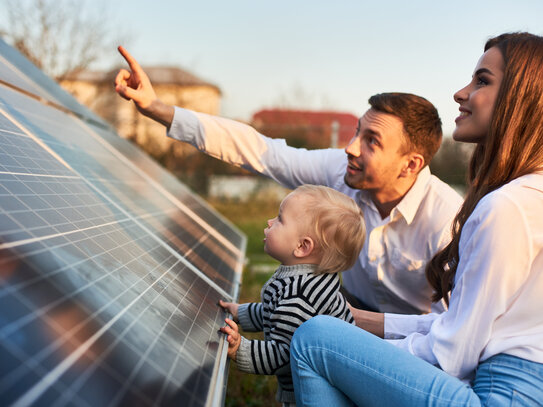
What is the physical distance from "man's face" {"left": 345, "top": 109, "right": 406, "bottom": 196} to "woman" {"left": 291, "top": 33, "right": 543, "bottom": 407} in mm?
1266

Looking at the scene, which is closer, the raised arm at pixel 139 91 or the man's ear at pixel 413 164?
the raised arm at pixel 139 91

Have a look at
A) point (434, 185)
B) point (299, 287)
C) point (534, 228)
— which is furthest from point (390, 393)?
point (434, 185)

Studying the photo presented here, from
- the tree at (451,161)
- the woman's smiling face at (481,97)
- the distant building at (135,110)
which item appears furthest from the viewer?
the distant building at (135,110)

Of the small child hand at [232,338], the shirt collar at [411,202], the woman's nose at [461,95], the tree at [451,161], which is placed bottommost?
the tree at [451,161]

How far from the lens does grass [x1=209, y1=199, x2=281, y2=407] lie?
3332 mm

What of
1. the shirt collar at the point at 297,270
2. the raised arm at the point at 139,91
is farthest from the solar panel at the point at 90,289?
the raised arm at the point at 139,91

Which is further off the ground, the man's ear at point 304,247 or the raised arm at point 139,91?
the raised arm at point 139,91

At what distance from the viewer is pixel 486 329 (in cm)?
176

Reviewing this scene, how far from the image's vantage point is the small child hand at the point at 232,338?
200 centimetres

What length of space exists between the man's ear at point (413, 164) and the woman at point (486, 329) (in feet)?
4.44

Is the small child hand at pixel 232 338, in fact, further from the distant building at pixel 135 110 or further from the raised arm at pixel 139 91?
the distant building at pixel 135 110

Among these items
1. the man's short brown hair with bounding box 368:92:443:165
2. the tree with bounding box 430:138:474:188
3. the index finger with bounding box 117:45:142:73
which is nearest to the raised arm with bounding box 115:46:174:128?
the index finger with bounding box 117:45:142:73

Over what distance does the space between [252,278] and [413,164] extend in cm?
282

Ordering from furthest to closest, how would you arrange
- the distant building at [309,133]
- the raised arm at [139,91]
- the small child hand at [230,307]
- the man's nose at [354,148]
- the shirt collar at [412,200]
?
the distant building at [309,133] → the man's nose at [354,148] → the shirt collar at [412,200] → the raised arm at [139,91] → the small child hand at [230,307]
